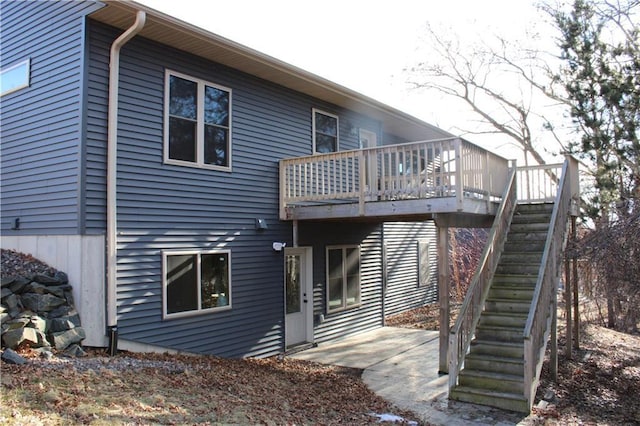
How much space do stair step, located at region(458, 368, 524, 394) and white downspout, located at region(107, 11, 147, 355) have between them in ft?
16.8

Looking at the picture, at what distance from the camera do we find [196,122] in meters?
8.90

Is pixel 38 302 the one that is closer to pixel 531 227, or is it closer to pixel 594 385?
pixel 531 227

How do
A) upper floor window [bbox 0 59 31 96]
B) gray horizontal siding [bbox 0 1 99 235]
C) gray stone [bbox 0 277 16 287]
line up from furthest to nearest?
1. upper floor window [bbox 0 59 31 96]
2. gray horizontal siding [bbox 0 1 99 235]
3. gray stone [bbox 0 277 16 287]

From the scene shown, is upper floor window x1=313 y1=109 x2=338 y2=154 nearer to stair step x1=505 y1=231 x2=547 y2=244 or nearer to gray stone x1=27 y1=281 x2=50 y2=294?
stair step x1=505 y1=231 x2=547 y2=244

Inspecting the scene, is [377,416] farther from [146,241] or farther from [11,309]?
[11,309]

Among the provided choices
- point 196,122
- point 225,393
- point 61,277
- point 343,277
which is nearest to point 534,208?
point 343,277

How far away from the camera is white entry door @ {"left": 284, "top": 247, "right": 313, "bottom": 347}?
10.8m

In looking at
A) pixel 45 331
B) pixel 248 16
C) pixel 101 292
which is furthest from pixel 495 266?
pixel 248 16

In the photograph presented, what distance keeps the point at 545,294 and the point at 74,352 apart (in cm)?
689

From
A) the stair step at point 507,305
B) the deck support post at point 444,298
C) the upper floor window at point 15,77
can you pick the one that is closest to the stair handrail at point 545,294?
the stair step at point 507,305

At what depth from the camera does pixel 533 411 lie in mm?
6785

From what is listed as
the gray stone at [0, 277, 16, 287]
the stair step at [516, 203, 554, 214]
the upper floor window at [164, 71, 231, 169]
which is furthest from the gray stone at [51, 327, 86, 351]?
the stair step at [516, 203, 554, 214]

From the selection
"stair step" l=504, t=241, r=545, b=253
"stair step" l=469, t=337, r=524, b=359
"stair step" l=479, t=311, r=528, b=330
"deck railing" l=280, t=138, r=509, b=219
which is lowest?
"stair step" l=469, t=337, r=524, b=359

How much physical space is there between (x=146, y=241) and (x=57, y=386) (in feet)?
10.2
